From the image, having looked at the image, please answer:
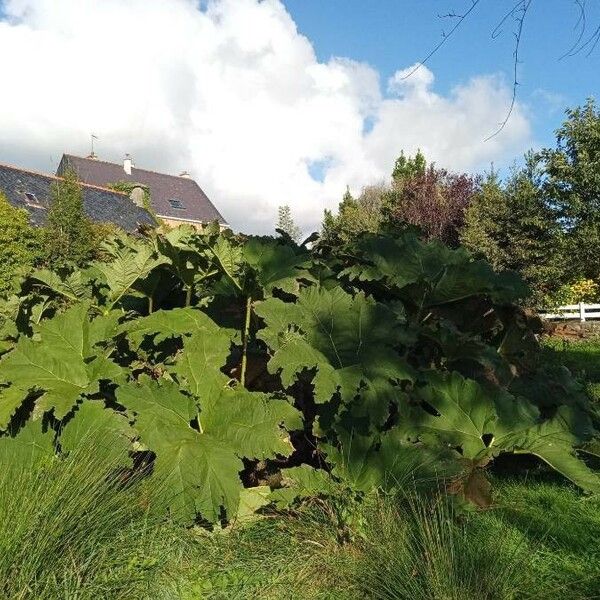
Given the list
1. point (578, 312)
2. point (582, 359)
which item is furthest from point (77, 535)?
point (578, 312)

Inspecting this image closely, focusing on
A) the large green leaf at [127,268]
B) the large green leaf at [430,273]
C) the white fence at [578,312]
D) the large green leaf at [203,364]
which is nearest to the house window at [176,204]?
the white fence at [578,312]

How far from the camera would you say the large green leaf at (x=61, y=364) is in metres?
2.55

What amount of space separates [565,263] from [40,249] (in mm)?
16734

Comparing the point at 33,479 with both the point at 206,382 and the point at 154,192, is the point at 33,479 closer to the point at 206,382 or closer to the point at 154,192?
the point at 206,382

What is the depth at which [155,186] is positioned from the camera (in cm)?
4972

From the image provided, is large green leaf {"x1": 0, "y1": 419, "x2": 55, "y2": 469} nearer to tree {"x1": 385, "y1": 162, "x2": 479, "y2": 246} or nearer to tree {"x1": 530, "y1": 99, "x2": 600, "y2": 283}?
tree {"x1": 530, "y1": 99, "x2": 600, "y2": 283}

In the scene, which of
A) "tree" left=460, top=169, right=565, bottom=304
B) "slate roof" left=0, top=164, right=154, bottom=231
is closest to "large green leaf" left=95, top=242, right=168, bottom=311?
"tree" left=460, top=169, right=565, bottom=304

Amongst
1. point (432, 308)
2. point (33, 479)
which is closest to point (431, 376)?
point (432, 308)

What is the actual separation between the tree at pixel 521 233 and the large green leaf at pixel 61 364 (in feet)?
66.5

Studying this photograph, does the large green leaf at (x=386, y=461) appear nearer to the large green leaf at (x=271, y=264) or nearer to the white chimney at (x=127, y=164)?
the large green leaf at (x=271, y=264)

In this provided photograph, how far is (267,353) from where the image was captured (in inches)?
117

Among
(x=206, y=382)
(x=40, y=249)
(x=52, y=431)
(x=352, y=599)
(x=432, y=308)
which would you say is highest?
(x=40, y=249)

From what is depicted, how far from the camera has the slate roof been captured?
2962cm

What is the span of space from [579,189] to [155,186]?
3461cm
